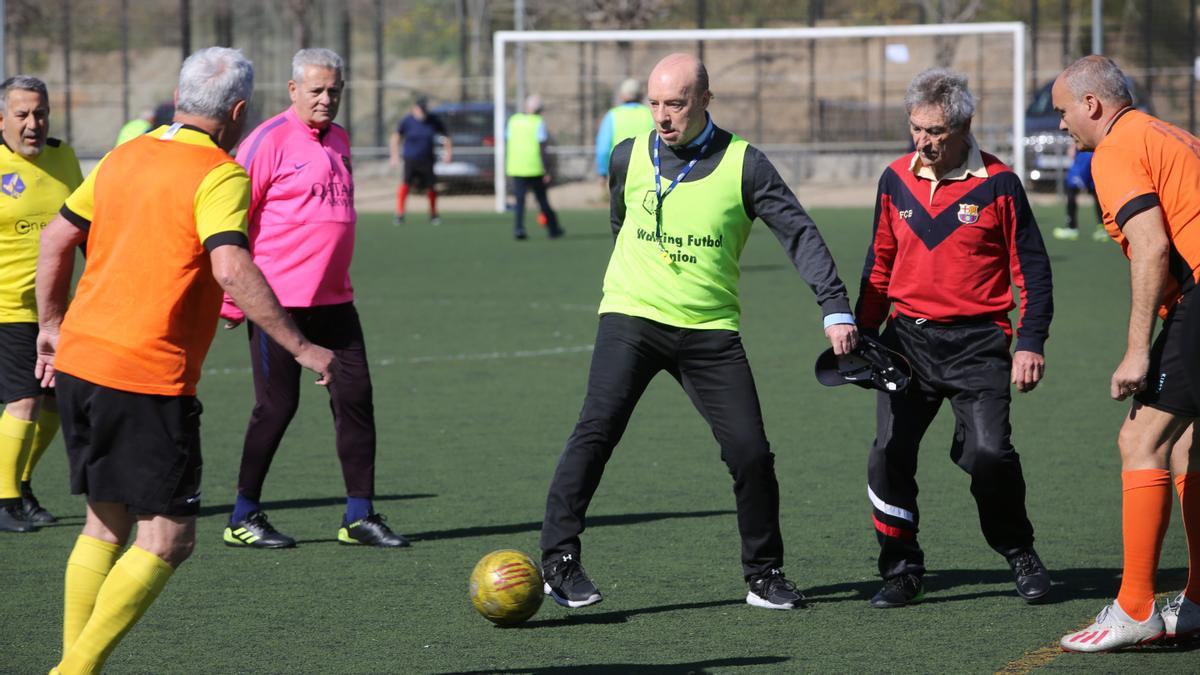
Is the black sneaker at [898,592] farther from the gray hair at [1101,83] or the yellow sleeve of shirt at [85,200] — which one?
the yellow sleeve of shirt at [85,200]

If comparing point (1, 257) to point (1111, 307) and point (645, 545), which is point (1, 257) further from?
point (1111, 307)

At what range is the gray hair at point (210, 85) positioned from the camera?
453cm

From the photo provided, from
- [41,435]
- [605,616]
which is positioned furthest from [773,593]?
[41,435]

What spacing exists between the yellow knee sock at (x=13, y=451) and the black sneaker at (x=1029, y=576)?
167 inches

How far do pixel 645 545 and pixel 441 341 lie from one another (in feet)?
22.0

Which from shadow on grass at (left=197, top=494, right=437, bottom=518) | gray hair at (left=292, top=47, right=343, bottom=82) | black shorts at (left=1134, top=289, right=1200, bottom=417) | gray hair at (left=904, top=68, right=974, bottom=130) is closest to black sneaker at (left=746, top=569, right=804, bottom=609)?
black shorts at (left=1134, top=289, right=1200, bottom=417)

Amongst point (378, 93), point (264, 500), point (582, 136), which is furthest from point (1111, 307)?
point (378, 93)

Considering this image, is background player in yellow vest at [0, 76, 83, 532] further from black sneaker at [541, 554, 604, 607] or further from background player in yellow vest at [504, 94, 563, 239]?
background player in yellow vest at [504, 94, 563, 239]

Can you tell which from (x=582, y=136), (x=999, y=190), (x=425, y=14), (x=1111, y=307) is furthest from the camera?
(x=425, y=14)

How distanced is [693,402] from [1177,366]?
5.35ft

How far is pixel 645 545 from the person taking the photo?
680 centimetres

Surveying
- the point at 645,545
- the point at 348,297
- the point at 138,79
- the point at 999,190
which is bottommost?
the point at 645,545

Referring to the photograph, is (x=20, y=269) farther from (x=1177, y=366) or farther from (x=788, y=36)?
(x=788, y=36)

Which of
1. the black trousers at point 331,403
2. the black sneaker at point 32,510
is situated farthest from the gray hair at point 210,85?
the black sneaker at point 32,510
